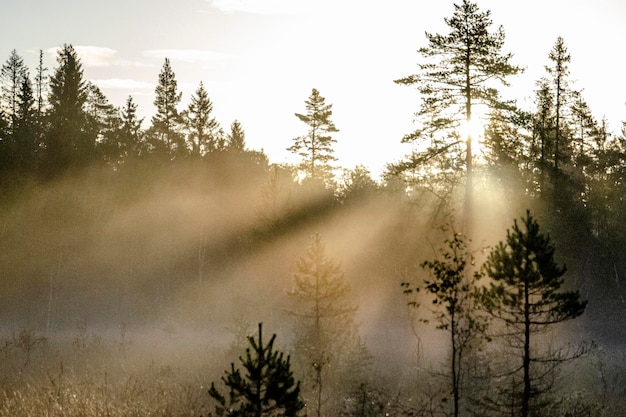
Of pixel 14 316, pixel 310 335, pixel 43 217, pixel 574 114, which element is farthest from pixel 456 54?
pixel 14 316

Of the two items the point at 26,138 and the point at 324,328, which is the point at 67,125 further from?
the point at 324,328

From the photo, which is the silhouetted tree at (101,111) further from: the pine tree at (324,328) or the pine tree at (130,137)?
the pine tree at (324,328)

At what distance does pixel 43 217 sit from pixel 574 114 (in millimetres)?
36596

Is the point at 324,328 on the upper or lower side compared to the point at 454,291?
lower

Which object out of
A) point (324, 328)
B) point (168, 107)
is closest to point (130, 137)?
point (168, 107)

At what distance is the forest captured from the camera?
24375mm

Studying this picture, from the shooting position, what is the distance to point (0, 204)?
4028 centimetres

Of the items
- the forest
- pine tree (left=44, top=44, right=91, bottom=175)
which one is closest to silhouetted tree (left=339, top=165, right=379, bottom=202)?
the forest

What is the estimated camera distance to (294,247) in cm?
4062

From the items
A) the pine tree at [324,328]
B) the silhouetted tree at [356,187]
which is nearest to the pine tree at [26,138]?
the silhouetted tree at [356,187]

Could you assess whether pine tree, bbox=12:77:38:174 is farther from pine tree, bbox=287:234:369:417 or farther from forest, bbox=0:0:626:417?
pine tree, bbox=287:234:369:417

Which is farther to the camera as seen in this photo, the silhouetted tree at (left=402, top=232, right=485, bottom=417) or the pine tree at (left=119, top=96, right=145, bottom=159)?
the pine tree at (left=119, top=96, right=145, bottom=159)

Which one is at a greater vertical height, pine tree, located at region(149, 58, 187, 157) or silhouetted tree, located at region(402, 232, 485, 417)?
pine tree, located at region(149, 58, 187, 157)

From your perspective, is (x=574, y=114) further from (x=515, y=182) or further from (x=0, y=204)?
(x=0, y=204)
